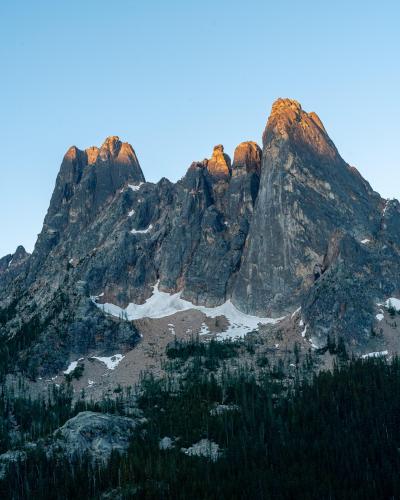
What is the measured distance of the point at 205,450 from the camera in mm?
137875

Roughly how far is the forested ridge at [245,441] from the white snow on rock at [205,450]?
119 cm

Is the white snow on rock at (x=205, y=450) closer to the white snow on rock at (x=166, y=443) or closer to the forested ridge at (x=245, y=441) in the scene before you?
the forested ridge at (x=245, y=441)

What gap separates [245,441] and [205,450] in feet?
30.8

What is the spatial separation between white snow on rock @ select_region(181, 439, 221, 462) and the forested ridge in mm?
1189

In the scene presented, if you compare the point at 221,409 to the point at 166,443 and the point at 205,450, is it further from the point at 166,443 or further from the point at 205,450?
the point at 205,450

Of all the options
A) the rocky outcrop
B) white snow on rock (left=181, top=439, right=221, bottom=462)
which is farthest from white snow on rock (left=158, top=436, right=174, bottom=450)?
the rocky outcrop

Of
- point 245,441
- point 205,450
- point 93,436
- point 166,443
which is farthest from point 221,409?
point 93,436

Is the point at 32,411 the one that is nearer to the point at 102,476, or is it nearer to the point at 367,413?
the point at 102,476

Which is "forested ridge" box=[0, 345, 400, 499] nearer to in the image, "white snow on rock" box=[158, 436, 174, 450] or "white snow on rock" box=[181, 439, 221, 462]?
"white snow on rock" box=[158, 436, 174, 450]

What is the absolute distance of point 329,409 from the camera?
151 meters

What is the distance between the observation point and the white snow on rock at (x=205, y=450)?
133 metres

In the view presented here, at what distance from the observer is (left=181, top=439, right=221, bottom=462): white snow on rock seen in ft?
436

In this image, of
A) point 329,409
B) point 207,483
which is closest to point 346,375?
point 329,409

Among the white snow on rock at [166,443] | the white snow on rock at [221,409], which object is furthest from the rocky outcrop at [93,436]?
the white snow on rock at [221,409]
